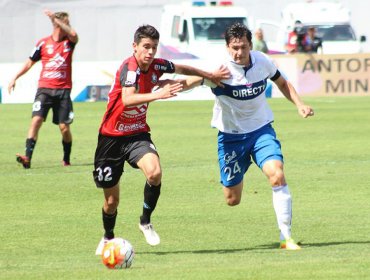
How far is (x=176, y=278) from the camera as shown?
8.76 m

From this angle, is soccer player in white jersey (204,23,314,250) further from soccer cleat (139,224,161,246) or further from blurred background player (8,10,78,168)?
blurred background player (8,10,78,168)

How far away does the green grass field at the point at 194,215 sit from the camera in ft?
30.8

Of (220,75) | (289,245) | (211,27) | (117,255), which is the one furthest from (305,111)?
(211,27)

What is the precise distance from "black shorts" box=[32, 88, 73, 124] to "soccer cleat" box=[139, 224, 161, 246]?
7.26 metres

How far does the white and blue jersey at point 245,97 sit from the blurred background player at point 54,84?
6.93 m

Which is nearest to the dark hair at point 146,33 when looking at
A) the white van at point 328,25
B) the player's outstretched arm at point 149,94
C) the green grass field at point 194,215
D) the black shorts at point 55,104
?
the player's outstretched arm at point 149,94

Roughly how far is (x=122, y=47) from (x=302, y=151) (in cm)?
2753

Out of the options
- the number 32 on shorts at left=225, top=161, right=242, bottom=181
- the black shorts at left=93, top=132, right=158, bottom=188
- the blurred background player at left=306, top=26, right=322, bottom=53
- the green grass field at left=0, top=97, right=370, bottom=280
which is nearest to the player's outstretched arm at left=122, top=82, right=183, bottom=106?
the black shorts at left=93, top=132, right=158, bottom=188

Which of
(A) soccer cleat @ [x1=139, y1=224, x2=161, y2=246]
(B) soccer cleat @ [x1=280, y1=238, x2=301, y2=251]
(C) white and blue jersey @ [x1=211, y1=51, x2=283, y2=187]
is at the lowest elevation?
(A) soccer cleat @ [x1=139, y1=224, x2=161, y2=246]

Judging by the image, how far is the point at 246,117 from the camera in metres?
11.4

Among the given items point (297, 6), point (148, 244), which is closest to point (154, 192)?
point (148, 244)

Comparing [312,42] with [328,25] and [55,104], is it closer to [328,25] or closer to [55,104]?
[328,25]

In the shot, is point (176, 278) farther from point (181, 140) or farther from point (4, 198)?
point (181, 140)

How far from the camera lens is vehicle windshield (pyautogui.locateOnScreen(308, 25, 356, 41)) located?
40688 millimetres
